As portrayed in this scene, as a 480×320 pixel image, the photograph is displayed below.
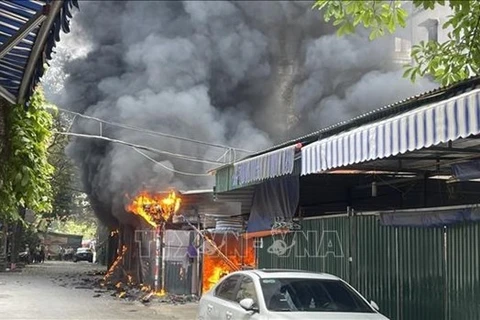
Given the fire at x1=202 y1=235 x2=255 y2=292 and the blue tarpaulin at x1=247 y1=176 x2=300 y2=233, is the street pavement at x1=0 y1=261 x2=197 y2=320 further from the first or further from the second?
the blue tarpaulin at x1=247 y1=176 x2=300 y2=233

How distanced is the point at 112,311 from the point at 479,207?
9.72 m

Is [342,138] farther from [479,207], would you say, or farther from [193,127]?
[193,127]

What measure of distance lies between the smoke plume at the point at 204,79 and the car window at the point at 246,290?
47.1 ft

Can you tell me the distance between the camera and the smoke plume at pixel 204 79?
22359 mm

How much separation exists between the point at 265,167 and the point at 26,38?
17.9 feet

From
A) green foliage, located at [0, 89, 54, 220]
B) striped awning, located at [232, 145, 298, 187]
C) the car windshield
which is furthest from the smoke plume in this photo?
green foliage, located at [0, 89, 54, 220]

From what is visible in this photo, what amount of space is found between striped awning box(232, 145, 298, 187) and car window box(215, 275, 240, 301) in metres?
1.81

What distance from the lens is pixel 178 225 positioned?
18953 mm

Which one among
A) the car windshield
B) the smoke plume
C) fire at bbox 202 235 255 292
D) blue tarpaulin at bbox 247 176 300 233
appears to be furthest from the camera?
the smoke plume

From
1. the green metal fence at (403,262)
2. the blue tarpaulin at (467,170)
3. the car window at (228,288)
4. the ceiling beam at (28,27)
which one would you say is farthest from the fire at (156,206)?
the ceiling beam at (28,27)

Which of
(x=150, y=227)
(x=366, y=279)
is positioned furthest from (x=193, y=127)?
(x=366, y=279)

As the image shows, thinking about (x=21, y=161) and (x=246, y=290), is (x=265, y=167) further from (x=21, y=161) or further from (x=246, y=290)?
(x=21, y=161)

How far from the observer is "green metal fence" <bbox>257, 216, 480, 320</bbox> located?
6.79 metres

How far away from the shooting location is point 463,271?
6.81 m
